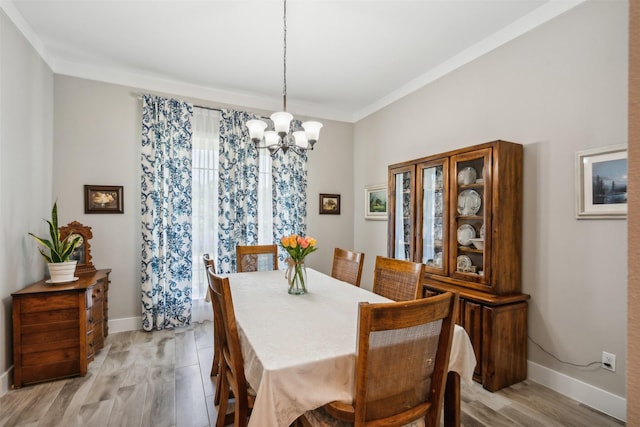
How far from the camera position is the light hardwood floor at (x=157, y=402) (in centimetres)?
193

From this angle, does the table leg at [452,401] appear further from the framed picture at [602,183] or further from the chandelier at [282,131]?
the chandelier at [282,131]

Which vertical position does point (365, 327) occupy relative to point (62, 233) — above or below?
below

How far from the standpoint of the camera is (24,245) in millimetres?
2572

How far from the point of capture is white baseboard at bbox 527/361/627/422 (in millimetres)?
1950

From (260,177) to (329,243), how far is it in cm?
142

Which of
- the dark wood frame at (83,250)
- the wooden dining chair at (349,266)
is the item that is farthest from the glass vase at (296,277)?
the dark wood frame at (83,250)

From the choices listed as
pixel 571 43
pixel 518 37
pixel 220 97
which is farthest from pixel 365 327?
pixel 220 97

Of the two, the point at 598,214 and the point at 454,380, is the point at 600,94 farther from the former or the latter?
the point at 454,380

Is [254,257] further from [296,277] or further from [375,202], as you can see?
[375,202]

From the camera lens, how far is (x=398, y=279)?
2.16 meters

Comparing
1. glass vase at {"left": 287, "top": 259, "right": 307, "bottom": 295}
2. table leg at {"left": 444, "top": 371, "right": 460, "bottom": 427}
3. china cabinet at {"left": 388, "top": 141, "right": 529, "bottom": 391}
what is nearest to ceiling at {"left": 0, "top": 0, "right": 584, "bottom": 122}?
china cabinet at {"left": 388, "top": 141, "right": 529, "bottom": 391}

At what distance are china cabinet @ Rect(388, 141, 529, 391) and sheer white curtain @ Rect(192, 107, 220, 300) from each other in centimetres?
252

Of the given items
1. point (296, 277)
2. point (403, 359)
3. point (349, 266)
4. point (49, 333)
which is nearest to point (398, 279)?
point (349, 266)

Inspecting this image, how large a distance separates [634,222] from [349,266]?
7.43 ft
